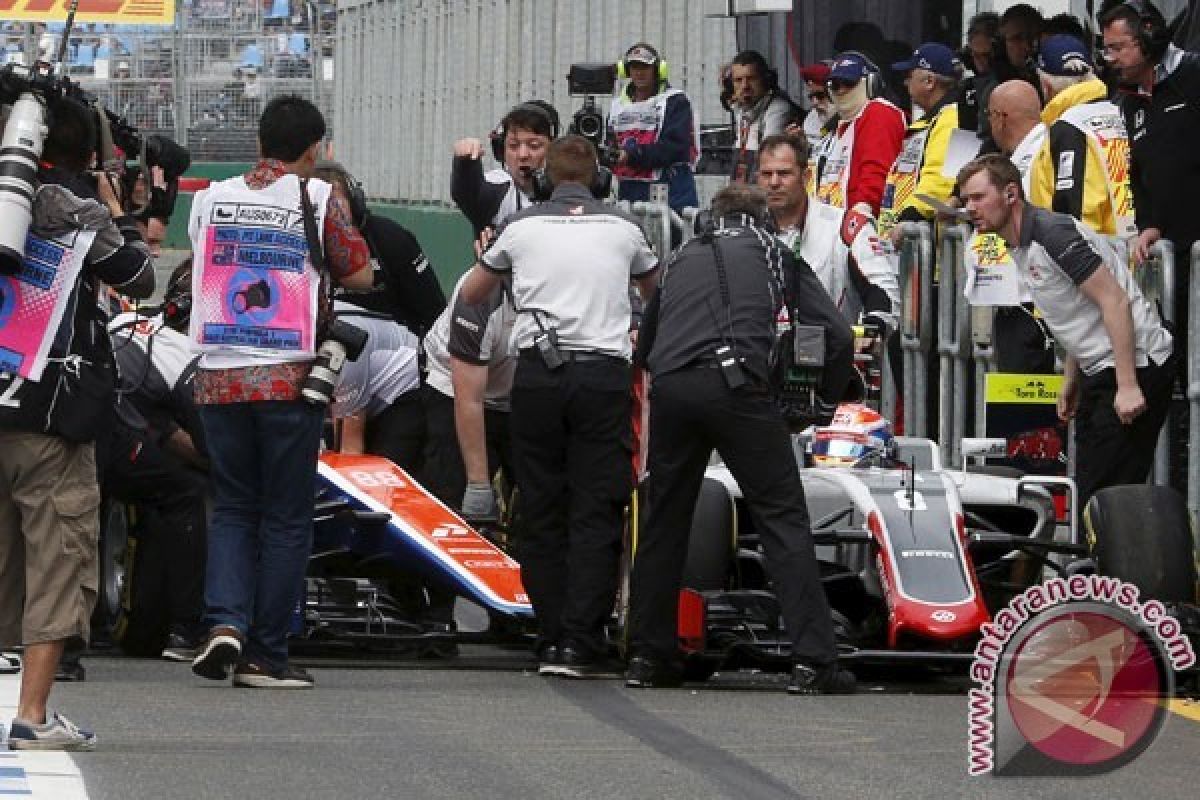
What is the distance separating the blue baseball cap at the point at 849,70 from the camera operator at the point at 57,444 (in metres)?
6.38

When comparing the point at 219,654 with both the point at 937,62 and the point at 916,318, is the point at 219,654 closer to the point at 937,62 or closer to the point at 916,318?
the point at 916,318

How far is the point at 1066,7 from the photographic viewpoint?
675 inches

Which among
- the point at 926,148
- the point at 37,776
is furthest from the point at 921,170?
the point at 37,776

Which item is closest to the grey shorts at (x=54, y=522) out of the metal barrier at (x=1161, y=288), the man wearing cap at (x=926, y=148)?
the metal barrier at (x=1161, y=288)

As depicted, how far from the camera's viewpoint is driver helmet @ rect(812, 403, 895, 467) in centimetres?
1162

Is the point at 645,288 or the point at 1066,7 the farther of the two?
the point at 1066,7

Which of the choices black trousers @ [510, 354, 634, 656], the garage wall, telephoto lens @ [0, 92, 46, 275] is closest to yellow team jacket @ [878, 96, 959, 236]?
black trousers @ [510, 354, 634, 656]

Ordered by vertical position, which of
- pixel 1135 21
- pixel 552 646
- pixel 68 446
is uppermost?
pixel 1135 21

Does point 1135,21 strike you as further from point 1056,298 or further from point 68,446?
point 68,446

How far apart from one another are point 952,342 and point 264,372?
15.0 ft

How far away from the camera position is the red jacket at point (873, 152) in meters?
14.9

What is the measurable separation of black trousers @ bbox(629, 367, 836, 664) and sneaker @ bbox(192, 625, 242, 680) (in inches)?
52.9

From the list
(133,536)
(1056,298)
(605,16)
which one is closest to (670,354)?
(1056,298)

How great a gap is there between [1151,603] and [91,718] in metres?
3.48
